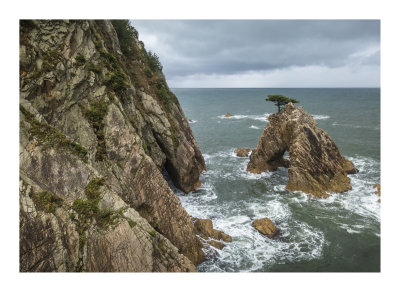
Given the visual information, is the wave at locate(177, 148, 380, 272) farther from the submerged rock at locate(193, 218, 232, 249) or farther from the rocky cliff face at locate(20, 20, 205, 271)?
the rocky cliff face at locate(20, 20, 205, 271)

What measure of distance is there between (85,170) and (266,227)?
47.4 feet

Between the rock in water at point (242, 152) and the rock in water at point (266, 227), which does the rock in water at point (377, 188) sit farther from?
the rock in water at point (242, 152)

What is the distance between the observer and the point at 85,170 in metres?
11.2

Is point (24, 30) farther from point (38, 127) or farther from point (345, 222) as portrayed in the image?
point (345, 222)

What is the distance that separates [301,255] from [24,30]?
21.6m

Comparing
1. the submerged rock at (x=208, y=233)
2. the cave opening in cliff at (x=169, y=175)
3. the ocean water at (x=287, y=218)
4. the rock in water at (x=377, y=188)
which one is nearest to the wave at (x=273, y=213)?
the ocean water at (x=287, y=218)

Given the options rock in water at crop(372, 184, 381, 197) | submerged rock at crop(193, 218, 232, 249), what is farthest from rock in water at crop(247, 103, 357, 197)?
submerged rock at crop(193, 218, 232, 249)

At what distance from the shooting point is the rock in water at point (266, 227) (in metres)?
17.7

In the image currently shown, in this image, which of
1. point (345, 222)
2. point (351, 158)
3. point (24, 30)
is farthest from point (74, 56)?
point (351, 158)

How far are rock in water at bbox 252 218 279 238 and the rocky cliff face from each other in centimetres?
591

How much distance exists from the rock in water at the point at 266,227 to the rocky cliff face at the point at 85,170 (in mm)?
5909

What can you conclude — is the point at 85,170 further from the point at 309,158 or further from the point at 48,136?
the point at 309,158

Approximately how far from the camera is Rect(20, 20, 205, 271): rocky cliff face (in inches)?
380

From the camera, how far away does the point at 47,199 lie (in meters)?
9.66
